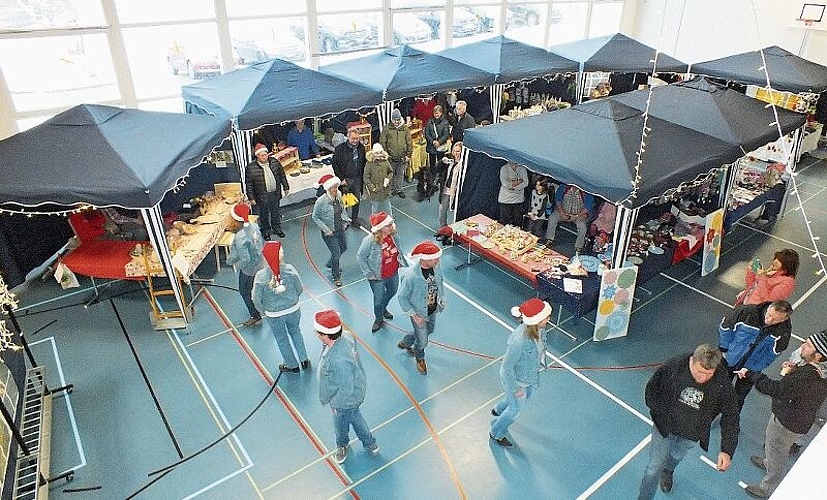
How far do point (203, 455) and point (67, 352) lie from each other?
271cm

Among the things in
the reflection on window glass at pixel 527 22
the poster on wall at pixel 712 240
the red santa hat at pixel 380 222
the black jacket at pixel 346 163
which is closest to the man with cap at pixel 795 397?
the poster on wall at pixel 712 240

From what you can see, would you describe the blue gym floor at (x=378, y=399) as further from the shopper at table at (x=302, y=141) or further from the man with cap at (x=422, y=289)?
the shopper at table at (x=302, y=141)

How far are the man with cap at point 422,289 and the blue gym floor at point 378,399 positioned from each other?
2.51 feet

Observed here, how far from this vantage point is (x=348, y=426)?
4.91 metres

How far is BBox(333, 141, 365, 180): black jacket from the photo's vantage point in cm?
952

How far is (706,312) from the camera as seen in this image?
7.33 meters

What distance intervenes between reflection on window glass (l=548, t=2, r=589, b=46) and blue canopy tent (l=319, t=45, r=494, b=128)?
24.5 ft

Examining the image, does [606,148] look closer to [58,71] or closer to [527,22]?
[58,71]

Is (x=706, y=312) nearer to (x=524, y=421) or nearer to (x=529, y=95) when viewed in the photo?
(x=524, y=421)

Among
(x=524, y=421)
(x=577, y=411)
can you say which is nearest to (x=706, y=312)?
(x=577, y=411)

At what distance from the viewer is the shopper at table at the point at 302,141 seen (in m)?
10.5

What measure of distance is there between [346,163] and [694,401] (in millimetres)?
7132

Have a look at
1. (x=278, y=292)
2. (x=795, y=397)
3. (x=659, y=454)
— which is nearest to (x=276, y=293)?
(x=278, y=292)

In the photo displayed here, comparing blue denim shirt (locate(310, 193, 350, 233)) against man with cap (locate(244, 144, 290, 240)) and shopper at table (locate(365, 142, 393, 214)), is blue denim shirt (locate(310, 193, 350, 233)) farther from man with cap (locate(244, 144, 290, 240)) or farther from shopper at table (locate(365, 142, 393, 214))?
man with cap (locate(244, 144, 290, 240))
